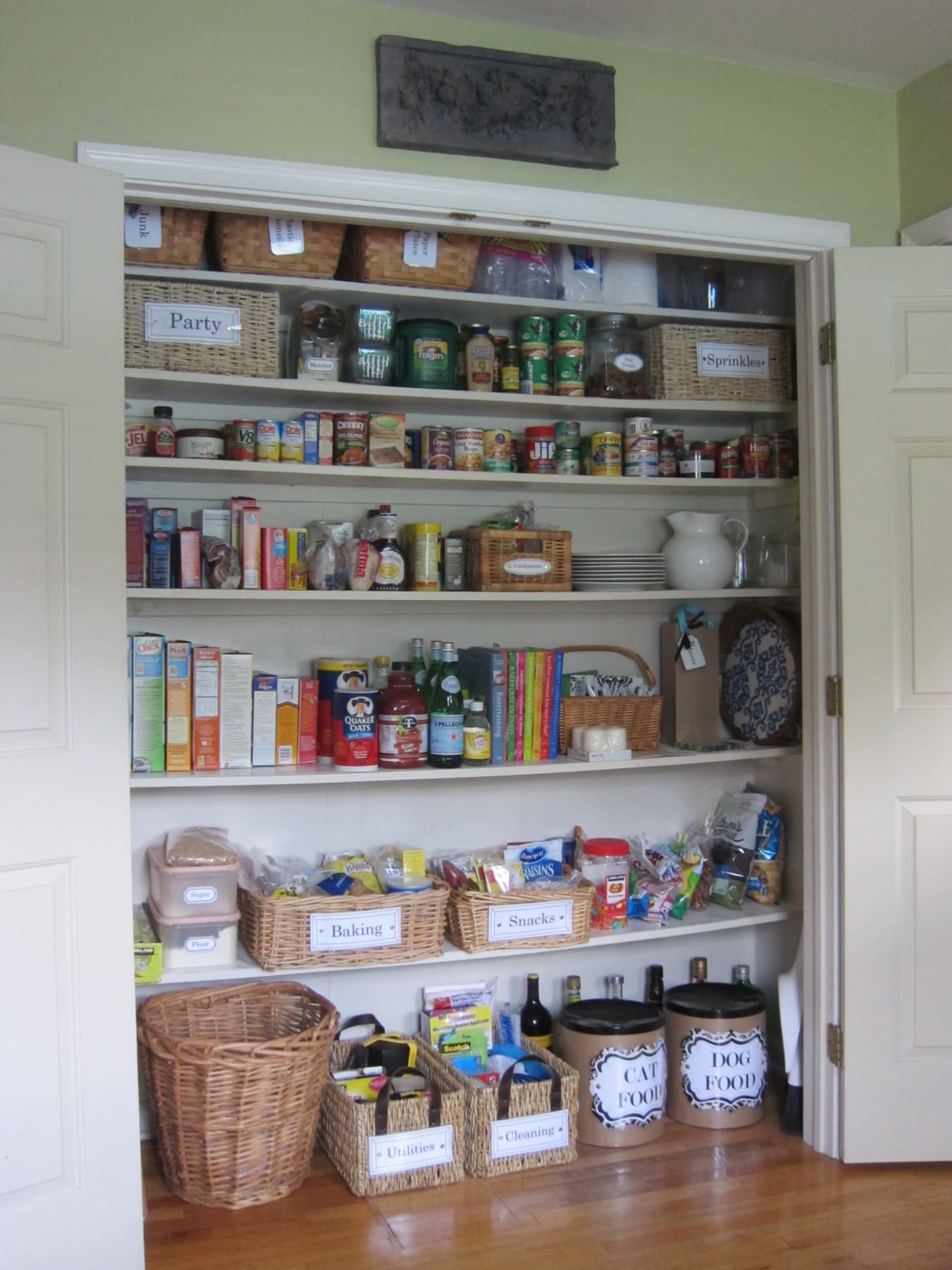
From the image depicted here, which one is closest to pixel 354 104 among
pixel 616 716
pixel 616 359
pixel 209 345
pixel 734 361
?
pixel 209 345

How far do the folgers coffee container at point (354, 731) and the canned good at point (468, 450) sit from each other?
620 mm

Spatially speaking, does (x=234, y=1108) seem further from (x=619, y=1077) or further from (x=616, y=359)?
(x=616, y=359)

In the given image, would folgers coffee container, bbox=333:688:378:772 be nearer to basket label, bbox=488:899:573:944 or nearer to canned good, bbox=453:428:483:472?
basket label, bbox=488:899:573:944

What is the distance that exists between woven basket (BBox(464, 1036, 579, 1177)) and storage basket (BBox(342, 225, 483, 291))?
188cm

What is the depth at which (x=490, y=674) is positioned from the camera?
10.0 ft

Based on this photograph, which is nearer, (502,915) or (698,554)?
(502,915)

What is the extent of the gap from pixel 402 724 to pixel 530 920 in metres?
0.58

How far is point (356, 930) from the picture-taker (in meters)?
2.83

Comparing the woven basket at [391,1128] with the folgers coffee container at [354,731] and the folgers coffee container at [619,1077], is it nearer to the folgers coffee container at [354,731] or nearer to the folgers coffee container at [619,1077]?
the folgers coffee container at [619,1077]

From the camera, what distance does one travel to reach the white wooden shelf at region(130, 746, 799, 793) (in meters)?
2.77

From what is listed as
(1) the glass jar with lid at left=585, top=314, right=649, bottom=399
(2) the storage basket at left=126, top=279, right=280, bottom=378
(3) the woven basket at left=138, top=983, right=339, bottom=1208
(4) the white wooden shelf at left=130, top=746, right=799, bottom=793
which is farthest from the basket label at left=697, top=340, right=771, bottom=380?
(3) the woven basket at left=138, top=983, right=339, bottom=1208

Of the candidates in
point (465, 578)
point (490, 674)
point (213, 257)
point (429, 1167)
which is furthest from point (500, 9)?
point (429, 1167)

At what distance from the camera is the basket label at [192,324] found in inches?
107

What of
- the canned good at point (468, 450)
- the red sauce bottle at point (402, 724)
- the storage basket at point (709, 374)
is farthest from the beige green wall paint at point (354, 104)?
the red sauce bottle at point (402, 724)
